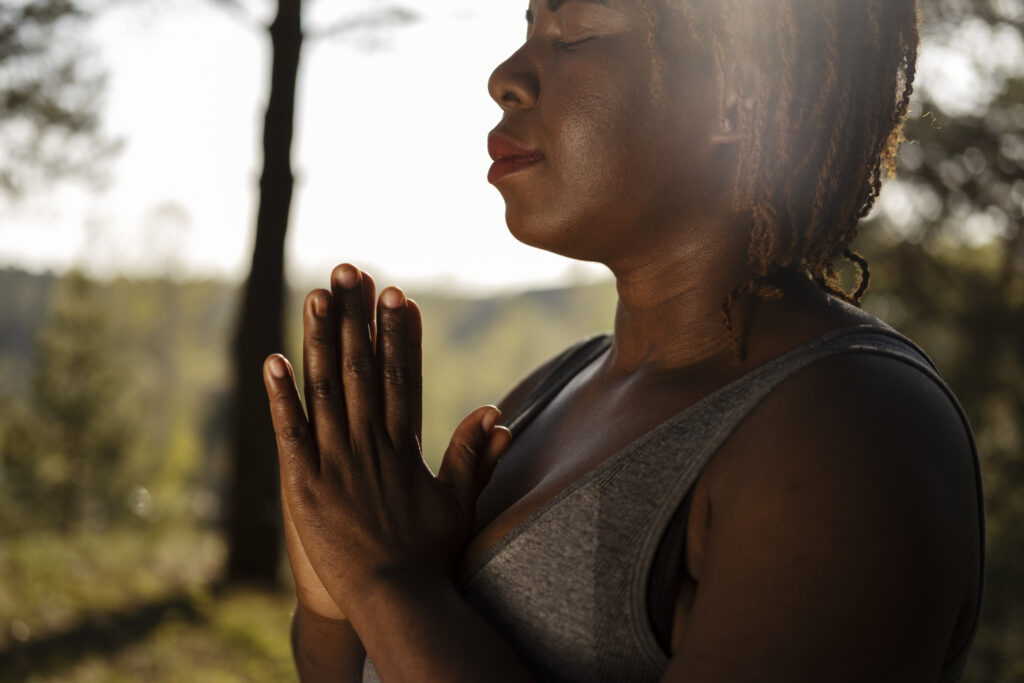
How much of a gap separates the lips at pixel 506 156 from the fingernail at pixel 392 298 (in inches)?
8.5

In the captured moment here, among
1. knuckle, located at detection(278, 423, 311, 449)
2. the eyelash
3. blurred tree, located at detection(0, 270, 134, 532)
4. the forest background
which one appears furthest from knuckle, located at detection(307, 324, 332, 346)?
blurred tree, located at detection(0, 270, 134, 532)

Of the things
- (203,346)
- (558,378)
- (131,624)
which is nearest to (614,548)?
(558,378)

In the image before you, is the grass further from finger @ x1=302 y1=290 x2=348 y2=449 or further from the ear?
the ear

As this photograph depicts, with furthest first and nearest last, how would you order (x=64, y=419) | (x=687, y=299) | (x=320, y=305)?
(x=64, y=419), (x=687, y=299), (x=320, y=305)

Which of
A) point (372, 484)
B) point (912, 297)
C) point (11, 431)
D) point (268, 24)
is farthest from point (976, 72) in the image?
point (11, 431)

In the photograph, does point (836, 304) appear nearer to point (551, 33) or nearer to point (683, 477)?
point (683, 477)

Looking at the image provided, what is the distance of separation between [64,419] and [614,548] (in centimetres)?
2551

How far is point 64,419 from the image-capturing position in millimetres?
23453

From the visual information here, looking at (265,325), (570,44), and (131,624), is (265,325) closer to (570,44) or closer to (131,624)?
(131,624)

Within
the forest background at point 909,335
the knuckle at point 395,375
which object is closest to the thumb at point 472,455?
the knuckle at point 395,375

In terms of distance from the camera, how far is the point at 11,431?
72.9 feet

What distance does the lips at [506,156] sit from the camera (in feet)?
3.92

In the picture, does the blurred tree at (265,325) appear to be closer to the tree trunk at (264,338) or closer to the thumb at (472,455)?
the tree trunk at (264,338)

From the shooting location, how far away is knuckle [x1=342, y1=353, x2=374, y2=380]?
1126mm
